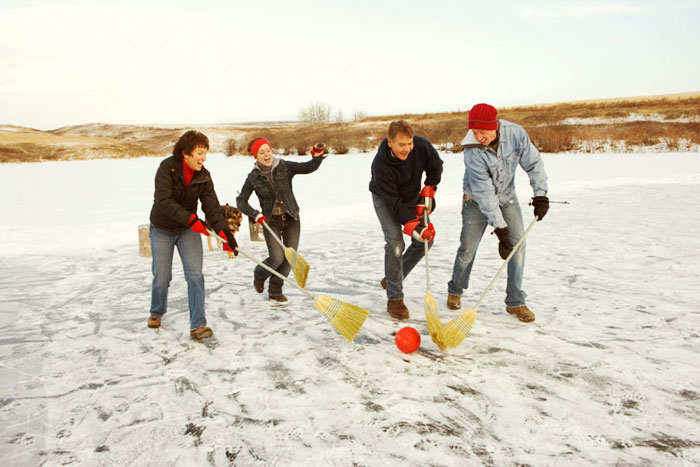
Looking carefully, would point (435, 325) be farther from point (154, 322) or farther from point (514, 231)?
point (154, 322)

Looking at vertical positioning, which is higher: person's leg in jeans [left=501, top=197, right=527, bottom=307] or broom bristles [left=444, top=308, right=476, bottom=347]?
person's leg in jeans [left=501, top=197, right=527, bottom=307]

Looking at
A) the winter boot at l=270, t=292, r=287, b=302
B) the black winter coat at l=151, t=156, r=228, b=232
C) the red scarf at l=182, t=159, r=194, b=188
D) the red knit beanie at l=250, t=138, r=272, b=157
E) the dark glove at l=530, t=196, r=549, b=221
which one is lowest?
the winter boot at l=270, t=292, r=287, b=302

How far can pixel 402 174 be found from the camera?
160 inches

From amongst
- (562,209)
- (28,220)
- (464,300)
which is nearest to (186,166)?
(464,300)

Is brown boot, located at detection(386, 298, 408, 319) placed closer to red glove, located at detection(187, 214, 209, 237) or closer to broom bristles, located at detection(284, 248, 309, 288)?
broom bristles, located at detection(284, 248, 309, 288)

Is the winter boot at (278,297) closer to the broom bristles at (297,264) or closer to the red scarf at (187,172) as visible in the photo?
the broom bristles at (297,264)

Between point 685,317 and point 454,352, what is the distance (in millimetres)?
2104

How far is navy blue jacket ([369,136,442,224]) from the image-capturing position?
4039mm

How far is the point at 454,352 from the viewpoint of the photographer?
3686mm

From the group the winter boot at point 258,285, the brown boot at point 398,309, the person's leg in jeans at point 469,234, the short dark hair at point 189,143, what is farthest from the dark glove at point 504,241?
the winter boot at point 258,285

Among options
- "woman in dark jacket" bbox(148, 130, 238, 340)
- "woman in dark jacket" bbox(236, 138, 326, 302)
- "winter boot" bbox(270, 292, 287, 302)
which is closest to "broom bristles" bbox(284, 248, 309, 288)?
"woman in dark jacket" bbox(236, 138, 326, 302)

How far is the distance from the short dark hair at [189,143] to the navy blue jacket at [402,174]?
4.38 feet

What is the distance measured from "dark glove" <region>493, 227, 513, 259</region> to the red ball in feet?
3.13

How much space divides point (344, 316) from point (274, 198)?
1.47 meters
